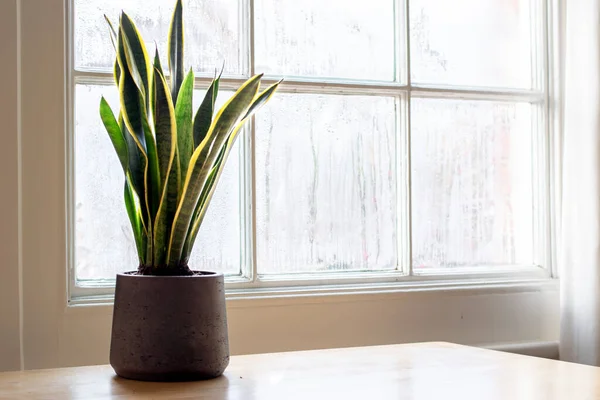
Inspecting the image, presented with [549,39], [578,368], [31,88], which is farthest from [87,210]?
[549,39]

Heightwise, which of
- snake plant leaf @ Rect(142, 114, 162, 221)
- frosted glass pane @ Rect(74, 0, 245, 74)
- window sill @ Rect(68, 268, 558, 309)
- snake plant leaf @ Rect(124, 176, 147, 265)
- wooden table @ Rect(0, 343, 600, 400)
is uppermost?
frosted glass pane @ Rect(74, 0, 245, 74)

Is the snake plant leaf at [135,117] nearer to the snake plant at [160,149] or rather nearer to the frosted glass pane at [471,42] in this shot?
the snake plant at [160,149]

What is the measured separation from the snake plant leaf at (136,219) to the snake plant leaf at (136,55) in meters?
0.17

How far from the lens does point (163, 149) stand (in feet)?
4.57

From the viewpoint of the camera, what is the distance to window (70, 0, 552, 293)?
1.83 m

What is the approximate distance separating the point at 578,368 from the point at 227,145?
711 mm

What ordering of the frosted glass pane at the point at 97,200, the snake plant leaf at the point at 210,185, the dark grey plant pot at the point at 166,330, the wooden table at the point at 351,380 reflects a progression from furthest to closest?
the frosted glass pane at the point at 97,200, the snake plant leaf at the point at 210,185, the dark grey plant pot at the point at 166,330, the wooden table at the point at 351,380

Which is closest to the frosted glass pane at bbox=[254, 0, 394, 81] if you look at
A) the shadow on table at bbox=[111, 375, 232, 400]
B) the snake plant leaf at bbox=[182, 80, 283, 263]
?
the snake plant leaf at bbox=[182, 80, 283, 263]

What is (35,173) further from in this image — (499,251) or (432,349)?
(499,251)

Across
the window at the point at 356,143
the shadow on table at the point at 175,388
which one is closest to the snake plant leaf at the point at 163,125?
the shadow on table at the point at 175,388

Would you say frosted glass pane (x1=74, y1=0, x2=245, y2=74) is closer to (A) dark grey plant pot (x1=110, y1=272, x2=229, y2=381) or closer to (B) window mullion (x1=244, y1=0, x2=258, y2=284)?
(B) window mullion (x1=244, y1=0, x2=258, y2=284)

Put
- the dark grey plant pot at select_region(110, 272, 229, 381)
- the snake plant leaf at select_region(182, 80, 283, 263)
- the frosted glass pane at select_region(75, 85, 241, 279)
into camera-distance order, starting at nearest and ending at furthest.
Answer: the dark grey plant pot at select_region(110, 272, 229, 381) < the snake plant leaf at select_region(182, 80, 283, 263) < the frosted glass pane at select_region(75, 85, 241, 279)

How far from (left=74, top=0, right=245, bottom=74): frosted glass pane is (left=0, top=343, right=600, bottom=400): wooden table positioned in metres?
0.70

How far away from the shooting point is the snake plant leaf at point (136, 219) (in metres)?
1.42
